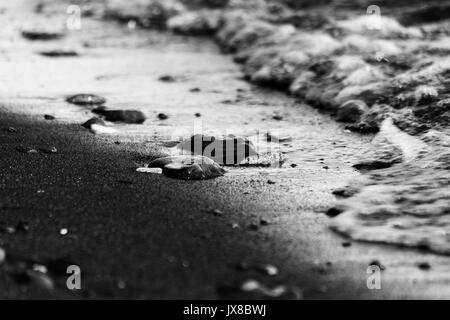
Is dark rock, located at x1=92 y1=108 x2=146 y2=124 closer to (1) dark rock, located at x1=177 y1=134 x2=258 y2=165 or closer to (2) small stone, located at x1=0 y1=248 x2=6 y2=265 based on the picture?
(1) dark rock, located at x1=177 y1=134 x2=258 y2=165

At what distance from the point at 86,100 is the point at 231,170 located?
1.89 meters

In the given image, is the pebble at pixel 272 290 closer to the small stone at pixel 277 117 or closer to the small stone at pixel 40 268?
the small stone at pixel 40 268

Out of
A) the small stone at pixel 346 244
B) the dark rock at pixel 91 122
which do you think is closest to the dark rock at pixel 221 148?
the dark rock at pixel 91 122

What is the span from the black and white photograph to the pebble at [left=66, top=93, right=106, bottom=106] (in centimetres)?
2

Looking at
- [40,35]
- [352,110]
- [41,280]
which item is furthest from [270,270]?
[40,35]

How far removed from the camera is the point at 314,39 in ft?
22.7

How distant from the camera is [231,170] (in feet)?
12.0

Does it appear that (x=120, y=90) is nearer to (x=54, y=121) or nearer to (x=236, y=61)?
(x=54, y=121)

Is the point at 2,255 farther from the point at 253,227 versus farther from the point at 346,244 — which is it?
the point at 346,244

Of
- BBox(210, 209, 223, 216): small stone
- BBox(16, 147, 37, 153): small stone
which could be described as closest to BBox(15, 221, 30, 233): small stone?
BBox(210, 209, 223, 216): small stone

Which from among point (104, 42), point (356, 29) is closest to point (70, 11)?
point (104, 42)

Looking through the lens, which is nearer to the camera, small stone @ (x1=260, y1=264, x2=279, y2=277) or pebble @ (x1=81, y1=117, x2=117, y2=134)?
small stone @ (x1=260, y1=264, x2=279, y2=277)

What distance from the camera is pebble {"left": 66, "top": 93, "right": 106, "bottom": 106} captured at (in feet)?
16.6

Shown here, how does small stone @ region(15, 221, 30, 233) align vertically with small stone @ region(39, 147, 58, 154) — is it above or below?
below
